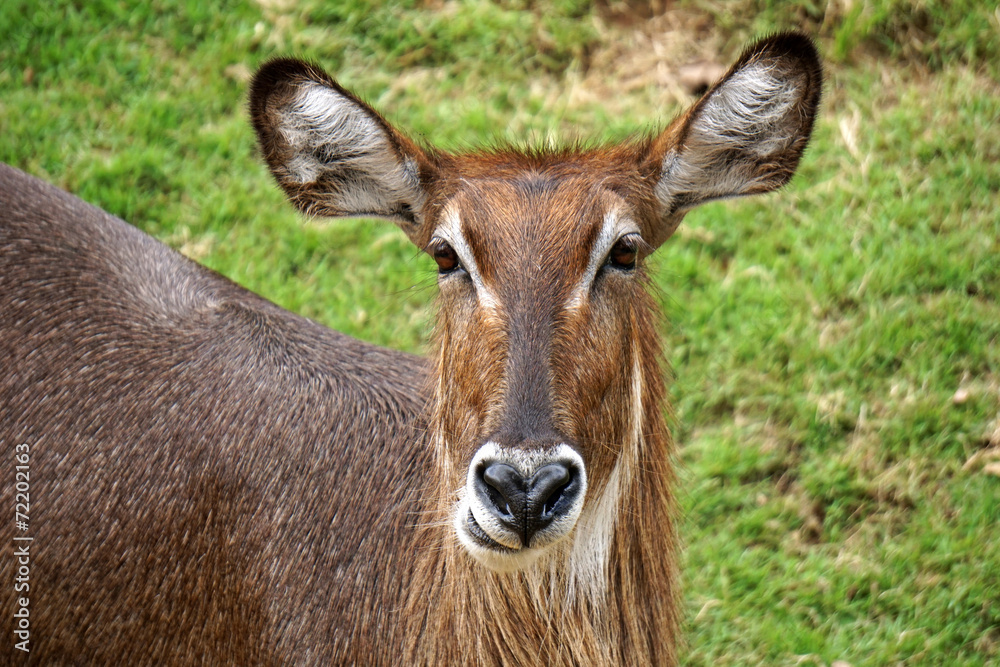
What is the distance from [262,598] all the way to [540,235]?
1699 millimetres

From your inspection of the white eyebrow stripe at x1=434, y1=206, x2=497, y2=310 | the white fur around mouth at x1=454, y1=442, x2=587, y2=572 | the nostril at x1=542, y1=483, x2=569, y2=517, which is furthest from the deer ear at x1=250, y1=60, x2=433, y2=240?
the nostril at x1=542, y1=483, x2=569, y2=517

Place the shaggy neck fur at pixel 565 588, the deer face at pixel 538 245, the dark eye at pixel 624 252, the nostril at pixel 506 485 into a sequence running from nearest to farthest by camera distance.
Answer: the nostril at pixel 506 485 → the deer face at pixel 538 245 → the dark eye at pixel 624 252 → the shaggy neck fur at pixel 565 588

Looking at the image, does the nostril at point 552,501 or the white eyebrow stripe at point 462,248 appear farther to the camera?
the white eyebrow stripe at point 462,248

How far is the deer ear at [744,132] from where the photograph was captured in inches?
126

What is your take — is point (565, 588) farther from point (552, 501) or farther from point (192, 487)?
point (192, 487)

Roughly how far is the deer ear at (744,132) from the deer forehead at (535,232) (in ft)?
1.11

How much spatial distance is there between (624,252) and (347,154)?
3.49ft

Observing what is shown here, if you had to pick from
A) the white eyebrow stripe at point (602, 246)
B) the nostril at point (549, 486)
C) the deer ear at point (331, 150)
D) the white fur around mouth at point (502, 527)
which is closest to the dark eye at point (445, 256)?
the deer ear at point (331, 150)

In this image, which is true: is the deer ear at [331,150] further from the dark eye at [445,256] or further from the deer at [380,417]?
the dark eye at [445,256]

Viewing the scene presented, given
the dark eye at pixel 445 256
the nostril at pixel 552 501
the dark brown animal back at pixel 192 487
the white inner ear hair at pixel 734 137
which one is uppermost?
the white inner ear hair at pixel 734 137

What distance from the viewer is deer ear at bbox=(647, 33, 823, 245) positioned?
3.21m

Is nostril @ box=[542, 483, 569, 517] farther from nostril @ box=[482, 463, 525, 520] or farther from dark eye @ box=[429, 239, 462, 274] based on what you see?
dark eye @ box=[429, 239, 462, 274]

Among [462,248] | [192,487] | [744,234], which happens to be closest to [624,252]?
[462,248]

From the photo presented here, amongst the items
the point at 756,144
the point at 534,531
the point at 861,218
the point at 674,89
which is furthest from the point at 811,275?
the point at 534,531
